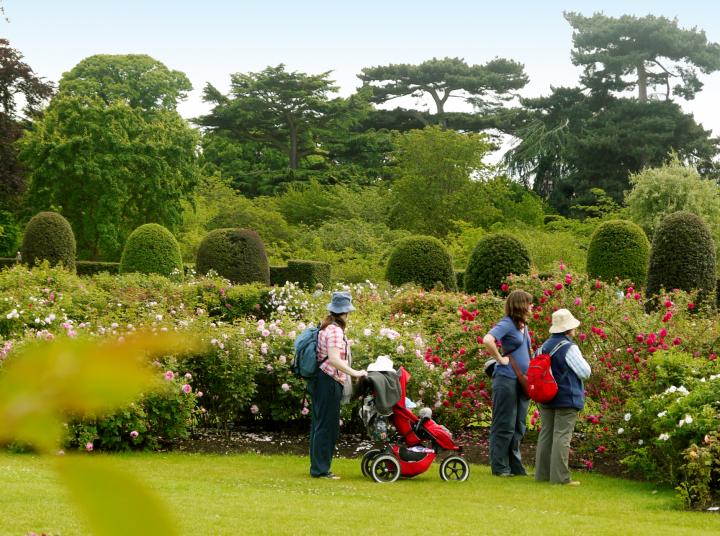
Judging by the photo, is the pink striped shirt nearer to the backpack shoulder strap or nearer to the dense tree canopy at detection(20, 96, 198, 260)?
the backpack shoulder strap

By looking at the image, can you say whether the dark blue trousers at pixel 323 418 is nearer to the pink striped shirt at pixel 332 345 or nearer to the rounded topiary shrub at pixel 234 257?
the pink striped shirt at pixel 332 345

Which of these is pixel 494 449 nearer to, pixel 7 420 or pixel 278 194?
pixel 7 420

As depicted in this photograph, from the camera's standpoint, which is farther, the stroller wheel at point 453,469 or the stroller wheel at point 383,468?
the stroller wheel at point 453,469

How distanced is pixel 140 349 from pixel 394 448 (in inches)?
287

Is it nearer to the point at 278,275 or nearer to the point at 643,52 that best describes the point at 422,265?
the point at 278,275

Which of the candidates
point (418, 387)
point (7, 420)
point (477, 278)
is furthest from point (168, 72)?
point (7, 420)

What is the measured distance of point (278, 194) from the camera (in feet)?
124

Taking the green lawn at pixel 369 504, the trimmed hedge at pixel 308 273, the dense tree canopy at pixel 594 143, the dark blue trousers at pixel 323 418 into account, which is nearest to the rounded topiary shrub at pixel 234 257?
the trimmed hedge at pixel 308 273

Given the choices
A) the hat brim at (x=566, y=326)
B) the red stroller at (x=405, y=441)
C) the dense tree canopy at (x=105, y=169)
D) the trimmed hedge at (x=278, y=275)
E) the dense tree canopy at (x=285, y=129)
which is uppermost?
the dense tree canopy at (x=285, y=129)

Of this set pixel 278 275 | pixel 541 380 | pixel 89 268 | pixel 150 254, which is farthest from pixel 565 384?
pixel 89 268

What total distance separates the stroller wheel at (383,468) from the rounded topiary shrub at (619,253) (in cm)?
1312

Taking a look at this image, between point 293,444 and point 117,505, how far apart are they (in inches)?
363

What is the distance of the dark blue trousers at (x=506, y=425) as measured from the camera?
7586 mm

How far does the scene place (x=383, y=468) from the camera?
7.50 m
